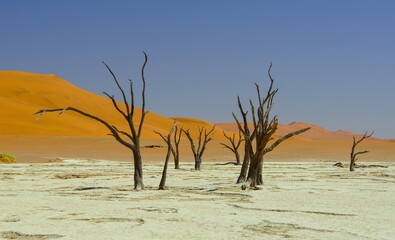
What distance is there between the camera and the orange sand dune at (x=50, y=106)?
61.9 meters

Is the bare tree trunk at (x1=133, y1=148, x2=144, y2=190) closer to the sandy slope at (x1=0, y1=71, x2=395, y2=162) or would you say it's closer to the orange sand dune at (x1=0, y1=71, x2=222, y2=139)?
the sandy slope at (x1=0, y1=71, x2=395, y2=162)

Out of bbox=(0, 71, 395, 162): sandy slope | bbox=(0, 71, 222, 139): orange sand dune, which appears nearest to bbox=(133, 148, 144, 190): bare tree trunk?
bbox=(0, 71, 395, 162): sandy slope

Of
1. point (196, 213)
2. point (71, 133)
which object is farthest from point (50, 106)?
point (196, 213)

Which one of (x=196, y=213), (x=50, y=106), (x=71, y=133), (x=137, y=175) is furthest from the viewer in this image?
(x=50, y=106)

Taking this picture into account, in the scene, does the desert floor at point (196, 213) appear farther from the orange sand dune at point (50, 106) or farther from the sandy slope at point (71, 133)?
the orange sand dune at point (50, 106)

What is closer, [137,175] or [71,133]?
[137,175]

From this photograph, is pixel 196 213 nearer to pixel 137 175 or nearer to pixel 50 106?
pixel 137 175

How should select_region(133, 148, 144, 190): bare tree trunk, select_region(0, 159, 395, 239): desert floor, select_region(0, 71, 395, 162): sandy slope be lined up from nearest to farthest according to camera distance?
select_region(0, 159, 395, 239): desert floor → select_region(133, 148, 144, 190): bare tree trunk → select_region(0, 71, 395, 162): sandy slope

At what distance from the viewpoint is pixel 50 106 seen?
74750 mm

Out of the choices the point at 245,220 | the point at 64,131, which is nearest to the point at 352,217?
the point at 245,220

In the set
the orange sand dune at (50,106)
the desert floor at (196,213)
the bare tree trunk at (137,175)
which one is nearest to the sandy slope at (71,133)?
the orange sand dune at (50,106)

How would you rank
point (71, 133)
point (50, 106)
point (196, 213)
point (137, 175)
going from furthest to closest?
point (50, 106)
point (71, 133)
point (137, 175)
point (196, 213)

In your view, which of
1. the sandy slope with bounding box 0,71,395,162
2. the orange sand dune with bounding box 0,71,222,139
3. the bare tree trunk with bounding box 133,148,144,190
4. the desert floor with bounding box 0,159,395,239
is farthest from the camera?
the orange sand dune with bounding box 0,71,222,139

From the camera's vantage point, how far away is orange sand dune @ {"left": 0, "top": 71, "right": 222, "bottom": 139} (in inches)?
2436
